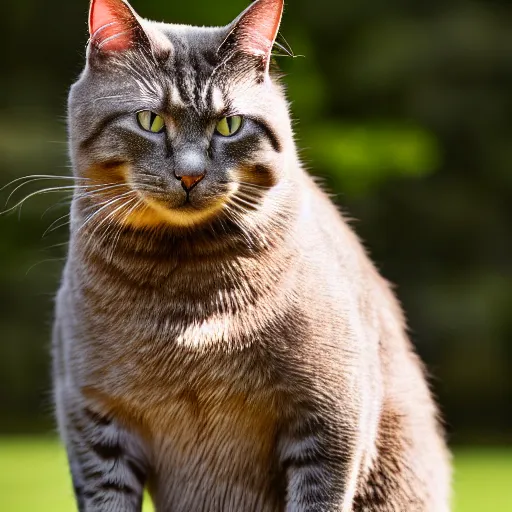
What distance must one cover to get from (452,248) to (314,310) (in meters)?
6.18

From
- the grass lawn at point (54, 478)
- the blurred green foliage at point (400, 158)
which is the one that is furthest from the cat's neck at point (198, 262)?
the blurred green foliage at point (400, 158)

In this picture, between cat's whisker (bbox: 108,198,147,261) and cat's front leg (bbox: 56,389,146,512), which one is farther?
cat's front leg (bbox: 56,389,146,512)

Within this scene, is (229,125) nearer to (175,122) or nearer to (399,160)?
(175,122)

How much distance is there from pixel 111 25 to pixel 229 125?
12.7 inches

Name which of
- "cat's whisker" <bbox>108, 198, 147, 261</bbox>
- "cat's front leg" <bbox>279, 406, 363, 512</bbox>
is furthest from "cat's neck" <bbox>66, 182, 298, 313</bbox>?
"cat's front leg" <bbox>279, 406, 363, 512</bbox>

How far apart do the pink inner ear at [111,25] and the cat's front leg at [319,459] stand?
89 centimetres

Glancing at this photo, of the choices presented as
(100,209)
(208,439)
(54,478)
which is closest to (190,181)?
(100,209)

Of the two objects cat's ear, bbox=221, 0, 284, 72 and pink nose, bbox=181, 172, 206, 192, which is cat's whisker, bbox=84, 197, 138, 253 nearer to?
pink nose, bbox=181, 172, 206, 192

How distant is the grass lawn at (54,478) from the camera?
4809 millimetres

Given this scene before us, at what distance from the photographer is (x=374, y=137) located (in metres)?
7.30

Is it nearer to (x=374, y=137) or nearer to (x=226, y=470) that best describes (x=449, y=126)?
(x=374, y=137)

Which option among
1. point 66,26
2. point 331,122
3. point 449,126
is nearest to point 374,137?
point 331,122

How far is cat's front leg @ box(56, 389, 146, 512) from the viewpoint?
2285mm

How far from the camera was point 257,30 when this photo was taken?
2.12 m
